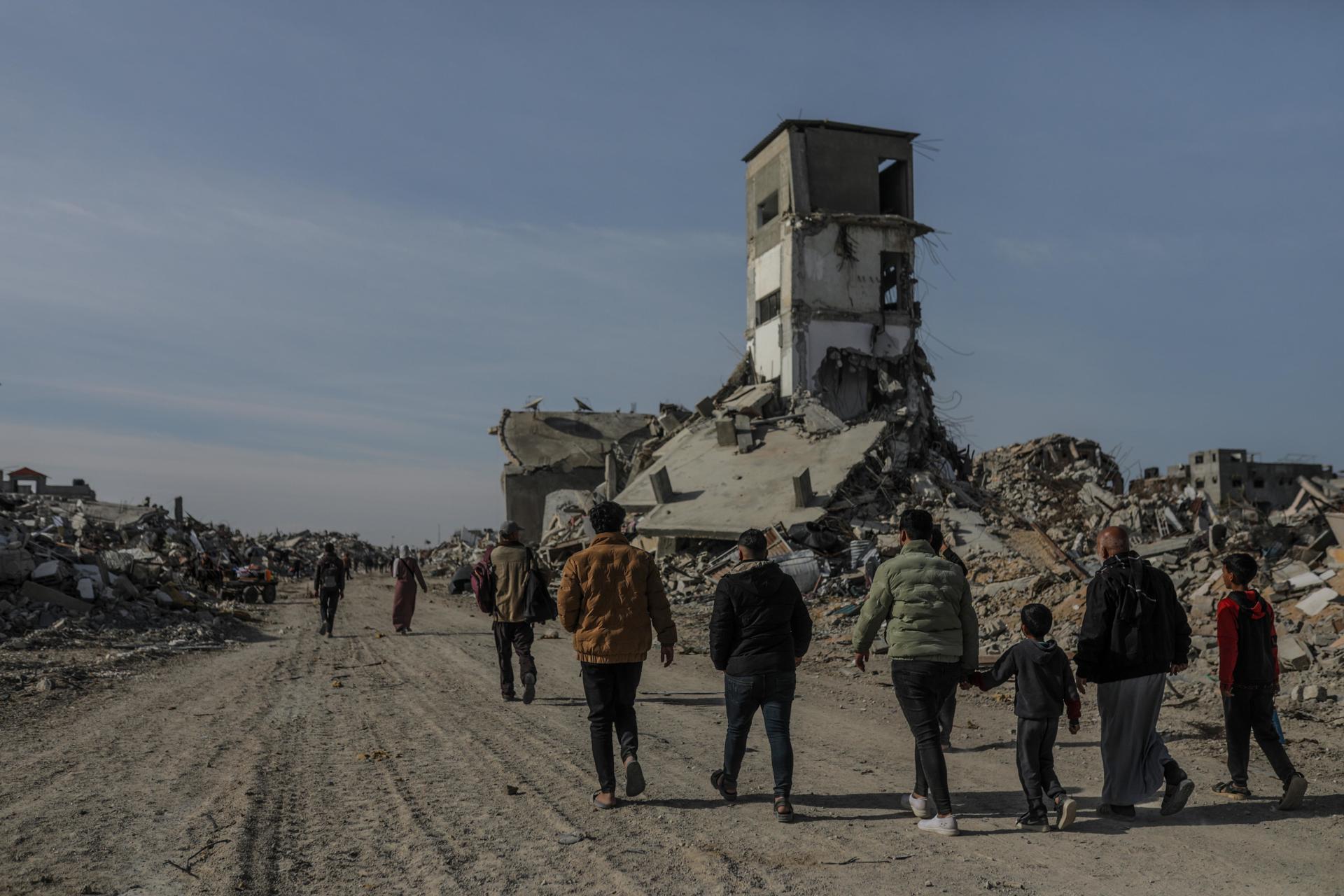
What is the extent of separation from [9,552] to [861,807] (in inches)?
602

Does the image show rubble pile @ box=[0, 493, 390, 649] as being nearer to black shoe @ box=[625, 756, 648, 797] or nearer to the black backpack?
the black backpack

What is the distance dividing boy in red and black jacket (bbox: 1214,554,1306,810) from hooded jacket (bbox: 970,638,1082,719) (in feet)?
3.56

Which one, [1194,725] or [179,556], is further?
[179,556]

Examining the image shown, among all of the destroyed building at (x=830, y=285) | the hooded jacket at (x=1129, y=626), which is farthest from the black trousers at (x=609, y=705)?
the destroyed building at (x=830, y=285)

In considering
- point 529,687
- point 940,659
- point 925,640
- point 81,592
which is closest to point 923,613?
point 925,640

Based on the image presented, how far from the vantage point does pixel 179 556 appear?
2512 centimetres

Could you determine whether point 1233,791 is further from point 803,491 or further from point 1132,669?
point 803,491

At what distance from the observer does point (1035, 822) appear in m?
5.40

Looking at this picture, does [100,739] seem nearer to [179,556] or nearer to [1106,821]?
[1106,821]

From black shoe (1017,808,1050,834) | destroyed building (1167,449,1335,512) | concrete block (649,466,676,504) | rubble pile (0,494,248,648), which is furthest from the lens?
destroyed building (1167,449,1335,512)

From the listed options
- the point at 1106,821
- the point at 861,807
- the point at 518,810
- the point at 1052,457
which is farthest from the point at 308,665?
the point at 1052,457

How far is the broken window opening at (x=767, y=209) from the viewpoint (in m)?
36.5

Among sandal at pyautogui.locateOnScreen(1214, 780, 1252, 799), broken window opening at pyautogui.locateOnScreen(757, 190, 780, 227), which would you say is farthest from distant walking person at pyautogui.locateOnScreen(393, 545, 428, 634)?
broken window opening at pyautogui.locateOnScreen(757, 190, 780, 227)

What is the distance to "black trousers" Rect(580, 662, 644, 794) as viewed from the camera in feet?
19.1
